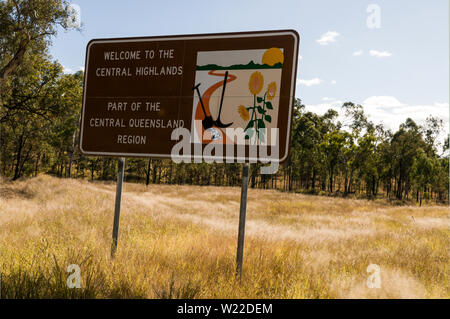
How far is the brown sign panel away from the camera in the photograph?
4.13 meters

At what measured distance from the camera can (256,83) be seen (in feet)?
13.8

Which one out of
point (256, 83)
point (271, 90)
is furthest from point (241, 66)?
point (271, 90)

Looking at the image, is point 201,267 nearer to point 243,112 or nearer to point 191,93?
point 243,112

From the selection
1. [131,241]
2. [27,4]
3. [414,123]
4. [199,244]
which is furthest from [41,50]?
[414,123]

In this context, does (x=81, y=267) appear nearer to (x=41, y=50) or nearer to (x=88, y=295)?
(x=88, y=295)

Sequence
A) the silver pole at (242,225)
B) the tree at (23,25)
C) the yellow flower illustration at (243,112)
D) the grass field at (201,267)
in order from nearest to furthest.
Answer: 1. the grass field at (201,267)
2. the silver pole at (242,225)
3. the yellow flower illustration at (243,112)
4. the tree at (23,25)

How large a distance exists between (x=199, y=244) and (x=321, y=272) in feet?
6.94

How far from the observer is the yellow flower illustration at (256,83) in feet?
13.7

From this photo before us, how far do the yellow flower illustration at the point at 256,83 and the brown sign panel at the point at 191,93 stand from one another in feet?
0.05

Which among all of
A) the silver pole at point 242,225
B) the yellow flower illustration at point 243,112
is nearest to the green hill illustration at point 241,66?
the yellow flower illustration at point 243,112

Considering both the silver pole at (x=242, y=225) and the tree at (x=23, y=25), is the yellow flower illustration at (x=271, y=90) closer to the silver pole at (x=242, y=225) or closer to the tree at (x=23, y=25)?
the silver pole at (x=242, y=225)

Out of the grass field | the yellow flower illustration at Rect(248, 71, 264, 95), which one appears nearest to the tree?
the grass field

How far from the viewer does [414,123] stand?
5719 centimetres

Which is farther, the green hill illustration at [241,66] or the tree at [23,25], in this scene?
the tree at [23,25]
